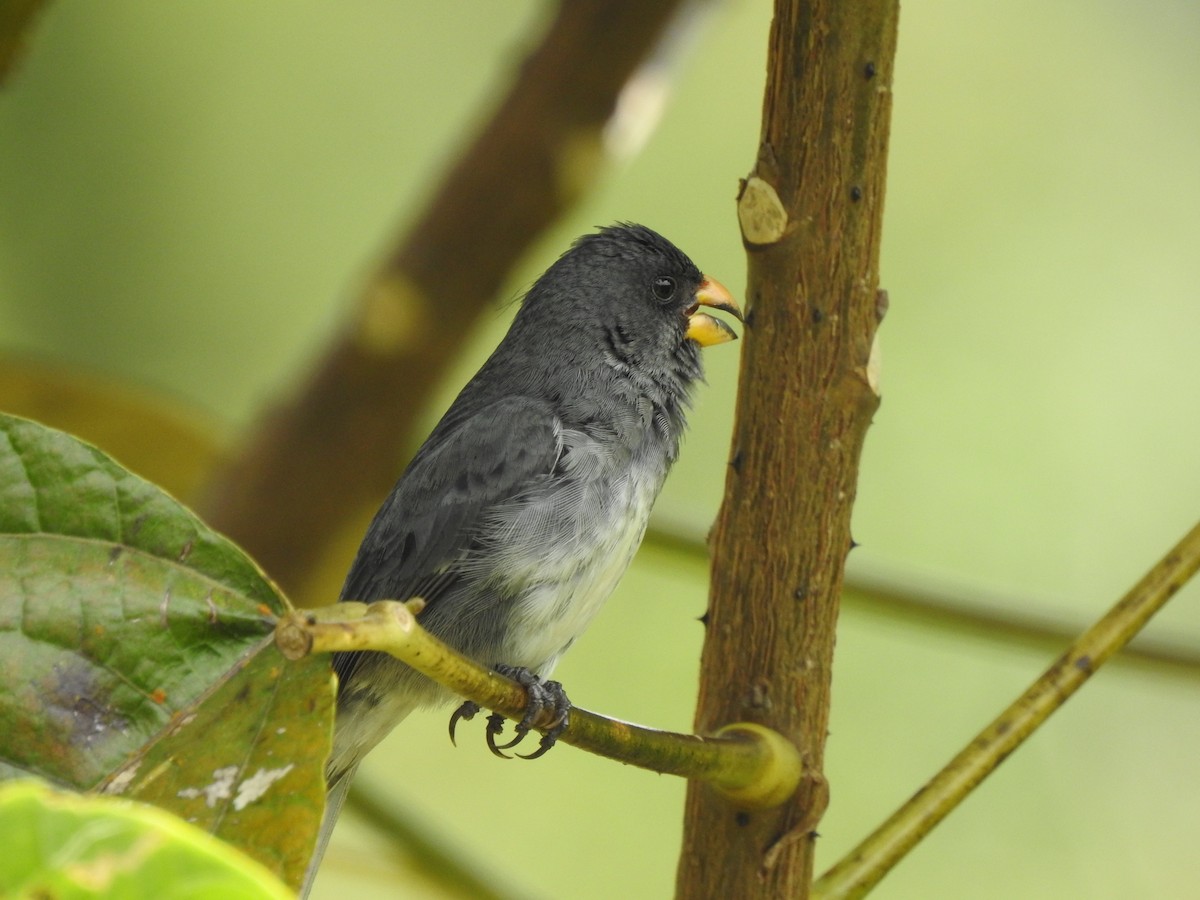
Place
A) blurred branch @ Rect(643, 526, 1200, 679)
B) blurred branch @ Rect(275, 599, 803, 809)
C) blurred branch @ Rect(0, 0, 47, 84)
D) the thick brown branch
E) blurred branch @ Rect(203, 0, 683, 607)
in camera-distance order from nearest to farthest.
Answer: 1. blurred branch @ Rect(275, 599, 803, 809)
2. the thick brown branch
3. blurred branch @ Rect(0, 0, 47, 84)
4. blurred branch @ Rect(643, 526, 1200, 679)
5. blurred branch @ Rect(203, 0, 683, 607)

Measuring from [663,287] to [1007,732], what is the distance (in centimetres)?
146

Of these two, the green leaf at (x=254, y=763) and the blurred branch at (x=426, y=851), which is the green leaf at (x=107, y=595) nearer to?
the green leaf at (x=254, y=763)

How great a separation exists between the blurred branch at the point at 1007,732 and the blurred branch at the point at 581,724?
0.12 m

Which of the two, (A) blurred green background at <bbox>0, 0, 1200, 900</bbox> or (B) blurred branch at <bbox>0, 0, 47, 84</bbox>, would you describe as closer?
(B) blurred branch at <bbox>0, 0, 47, 84</bbox>

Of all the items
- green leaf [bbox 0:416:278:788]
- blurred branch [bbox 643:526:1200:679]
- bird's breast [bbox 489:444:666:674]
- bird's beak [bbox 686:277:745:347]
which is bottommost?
green leaf [bbox 0:416:278:788]

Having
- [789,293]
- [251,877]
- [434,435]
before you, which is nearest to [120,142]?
[434,435]

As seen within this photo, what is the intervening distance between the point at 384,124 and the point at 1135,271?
305 cm

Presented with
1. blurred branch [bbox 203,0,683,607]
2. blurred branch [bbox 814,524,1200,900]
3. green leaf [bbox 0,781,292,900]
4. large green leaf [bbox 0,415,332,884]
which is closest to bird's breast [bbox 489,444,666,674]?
blurred branch [bbox 814,524,1200,900]

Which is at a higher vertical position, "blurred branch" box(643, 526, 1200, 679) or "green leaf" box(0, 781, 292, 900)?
"blurred branch" box(643, 526, 1200, 679)

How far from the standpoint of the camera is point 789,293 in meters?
1.71

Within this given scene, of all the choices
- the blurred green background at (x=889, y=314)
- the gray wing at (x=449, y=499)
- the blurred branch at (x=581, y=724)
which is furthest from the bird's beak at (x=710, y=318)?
the blurred green background at (x=889, y=314)

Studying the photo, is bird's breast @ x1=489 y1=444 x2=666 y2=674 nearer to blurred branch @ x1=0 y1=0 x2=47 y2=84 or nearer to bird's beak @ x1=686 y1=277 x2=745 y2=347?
bird's beak @ x1=686 y1=277 x2=745 y2=347

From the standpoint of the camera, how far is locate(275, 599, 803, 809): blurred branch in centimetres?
125

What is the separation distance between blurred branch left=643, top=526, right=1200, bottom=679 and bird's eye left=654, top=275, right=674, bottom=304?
0.73m
